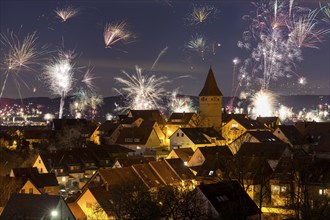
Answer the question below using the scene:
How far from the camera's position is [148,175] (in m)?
43.7

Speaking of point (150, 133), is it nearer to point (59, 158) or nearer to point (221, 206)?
point (59, 158)

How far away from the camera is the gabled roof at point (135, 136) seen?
2569 inches

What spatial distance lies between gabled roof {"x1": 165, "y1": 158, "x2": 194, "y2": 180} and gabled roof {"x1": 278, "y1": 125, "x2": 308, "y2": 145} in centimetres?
2232

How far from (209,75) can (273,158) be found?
29979 millimetres

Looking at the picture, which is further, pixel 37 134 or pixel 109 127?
pixel 37 134

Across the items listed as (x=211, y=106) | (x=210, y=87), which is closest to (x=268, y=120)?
(x=211, y=106)

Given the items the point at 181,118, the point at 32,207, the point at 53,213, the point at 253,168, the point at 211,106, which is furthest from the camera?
the point at 181,118

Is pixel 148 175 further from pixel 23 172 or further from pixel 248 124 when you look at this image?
pixel 248 124

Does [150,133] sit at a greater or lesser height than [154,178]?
greater

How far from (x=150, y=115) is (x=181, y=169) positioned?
36.7m

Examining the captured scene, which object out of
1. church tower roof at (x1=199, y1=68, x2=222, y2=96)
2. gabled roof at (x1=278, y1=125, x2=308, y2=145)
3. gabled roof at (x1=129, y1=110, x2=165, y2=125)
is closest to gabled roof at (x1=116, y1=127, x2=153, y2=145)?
church tower roof at (x1=199, y1=68, x2=222, y2=96)

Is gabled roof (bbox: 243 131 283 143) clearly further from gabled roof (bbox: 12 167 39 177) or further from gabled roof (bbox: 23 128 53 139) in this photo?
gabled roof (bbox: 23 128 53 139)

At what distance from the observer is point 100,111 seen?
155 meters

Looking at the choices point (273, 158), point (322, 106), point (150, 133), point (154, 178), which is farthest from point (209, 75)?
point (322, 106)
